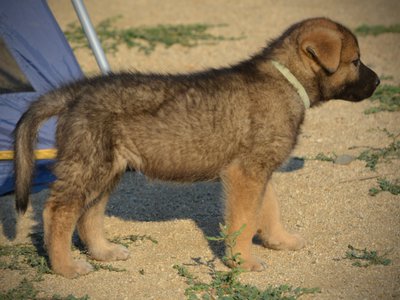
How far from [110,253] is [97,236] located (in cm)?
17

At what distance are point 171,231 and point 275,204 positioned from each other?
0.96 metres

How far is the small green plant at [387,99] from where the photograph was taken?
27.0 ft

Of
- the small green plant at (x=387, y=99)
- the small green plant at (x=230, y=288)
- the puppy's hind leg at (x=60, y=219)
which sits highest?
the puppy's hind leg at (x=60, y=219)

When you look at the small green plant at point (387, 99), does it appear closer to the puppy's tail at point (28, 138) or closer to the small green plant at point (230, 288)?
the small green plant at point (230, 288)

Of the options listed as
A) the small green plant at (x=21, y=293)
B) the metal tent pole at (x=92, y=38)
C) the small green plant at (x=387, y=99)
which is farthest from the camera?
the small green plant at (x=387, y=99)

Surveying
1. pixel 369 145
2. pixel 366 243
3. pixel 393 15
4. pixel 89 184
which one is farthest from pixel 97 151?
pixel 393 15

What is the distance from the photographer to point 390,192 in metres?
6.11

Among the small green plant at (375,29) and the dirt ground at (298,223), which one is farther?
the small green plant at (375,29)

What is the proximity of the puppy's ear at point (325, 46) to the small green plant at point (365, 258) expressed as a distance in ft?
4.49

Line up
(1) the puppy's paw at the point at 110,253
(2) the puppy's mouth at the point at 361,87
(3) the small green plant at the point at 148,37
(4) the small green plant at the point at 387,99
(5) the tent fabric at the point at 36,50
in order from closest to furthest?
1. (1) the puppy's paw at the point at 110,253
2. (2) the puppy's mouth at the point at 361,87
3. (5) the tent fabric at the point at 36,50
4. (4) the small green plant at the point at 387,99
5. (3) the small green plant at the point at 148,37

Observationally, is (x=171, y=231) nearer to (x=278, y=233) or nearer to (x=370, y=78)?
(x=278, y=233)

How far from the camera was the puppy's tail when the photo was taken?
4973 millimetres

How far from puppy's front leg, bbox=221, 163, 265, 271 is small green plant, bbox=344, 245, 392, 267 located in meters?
0.67

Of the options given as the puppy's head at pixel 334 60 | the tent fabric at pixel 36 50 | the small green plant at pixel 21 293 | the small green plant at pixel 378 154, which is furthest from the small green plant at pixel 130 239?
the small green plant at pixel 378 154
